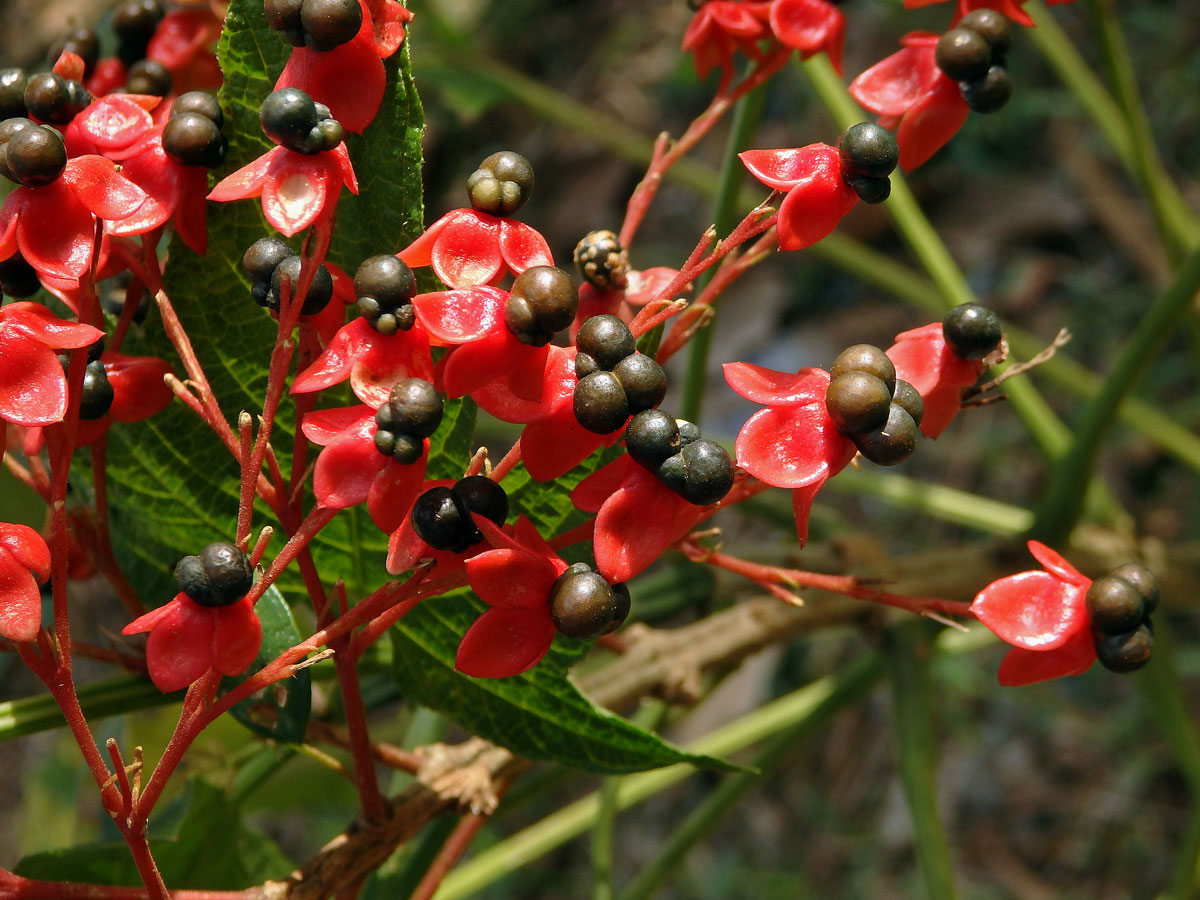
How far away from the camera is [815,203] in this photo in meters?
0.54

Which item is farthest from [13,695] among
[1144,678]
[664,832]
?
[1144,678]

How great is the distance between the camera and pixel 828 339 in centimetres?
240

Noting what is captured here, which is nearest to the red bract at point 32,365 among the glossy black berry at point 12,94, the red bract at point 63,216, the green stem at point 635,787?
the red bract at point 63,216

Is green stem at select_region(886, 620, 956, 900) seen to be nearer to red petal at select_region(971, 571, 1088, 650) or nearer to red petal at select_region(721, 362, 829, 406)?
red petal at select_region(971, 571, 1088, 650)

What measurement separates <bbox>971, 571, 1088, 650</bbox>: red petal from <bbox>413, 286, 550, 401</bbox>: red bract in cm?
22

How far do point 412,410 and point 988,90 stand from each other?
1.21 ft

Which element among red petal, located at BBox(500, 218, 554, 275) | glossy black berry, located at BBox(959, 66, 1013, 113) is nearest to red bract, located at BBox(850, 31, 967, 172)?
glossy black berry, located at BBox(959, 66, 1013, 113)

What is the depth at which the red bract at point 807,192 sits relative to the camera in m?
0.54

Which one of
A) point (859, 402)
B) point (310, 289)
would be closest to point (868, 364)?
point (859, 402)

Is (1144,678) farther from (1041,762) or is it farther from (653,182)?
(1041,762)

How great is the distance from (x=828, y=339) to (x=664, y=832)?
990 mm

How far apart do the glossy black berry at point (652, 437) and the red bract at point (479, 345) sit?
4 centimetres

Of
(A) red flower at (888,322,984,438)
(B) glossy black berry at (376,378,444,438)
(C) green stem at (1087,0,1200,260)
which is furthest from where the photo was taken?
(C) green stem at (1087,0,1200,260)

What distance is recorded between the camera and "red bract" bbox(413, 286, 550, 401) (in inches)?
19.3
